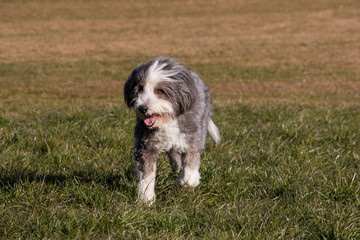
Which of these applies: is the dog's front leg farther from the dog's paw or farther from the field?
the dog's paw

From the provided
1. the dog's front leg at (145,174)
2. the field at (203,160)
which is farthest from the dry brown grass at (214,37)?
the dog's front leg at (145,174)

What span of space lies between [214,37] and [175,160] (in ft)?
62.1

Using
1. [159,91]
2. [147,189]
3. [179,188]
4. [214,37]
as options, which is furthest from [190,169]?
[214,37]

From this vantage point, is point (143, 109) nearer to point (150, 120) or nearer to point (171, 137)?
point (150, 120)

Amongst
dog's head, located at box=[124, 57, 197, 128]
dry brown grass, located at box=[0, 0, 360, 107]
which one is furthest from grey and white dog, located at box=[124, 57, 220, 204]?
dry brown grass, located at box=[0, 0, 360, 107]

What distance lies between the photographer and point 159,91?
4902mm

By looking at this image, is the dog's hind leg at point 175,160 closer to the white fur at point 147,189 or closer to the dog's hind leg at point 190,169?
the dog's hind leg at point 190,169

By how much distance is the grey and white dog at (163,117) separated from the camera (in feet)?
15.9

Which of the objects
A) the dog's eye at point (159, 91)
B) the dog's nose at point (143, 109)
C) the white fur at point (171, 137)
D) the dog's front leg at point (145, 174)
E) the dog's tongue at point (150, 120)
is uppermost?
the dog's eye at point (159, 91)

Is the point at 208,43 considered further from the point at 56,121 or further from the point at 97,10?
the point at 56,121

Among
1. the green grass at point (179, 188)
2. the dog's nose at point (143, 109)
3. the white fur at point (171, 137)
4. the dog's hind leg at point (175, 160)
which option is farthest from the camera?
the dog's hind leg at point (175, 160)

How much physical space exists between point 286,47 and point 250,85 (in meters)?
7.24

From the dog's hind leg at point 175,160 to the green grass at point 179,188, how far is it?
57 millimetres

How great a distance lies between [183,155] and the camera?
5375mm
